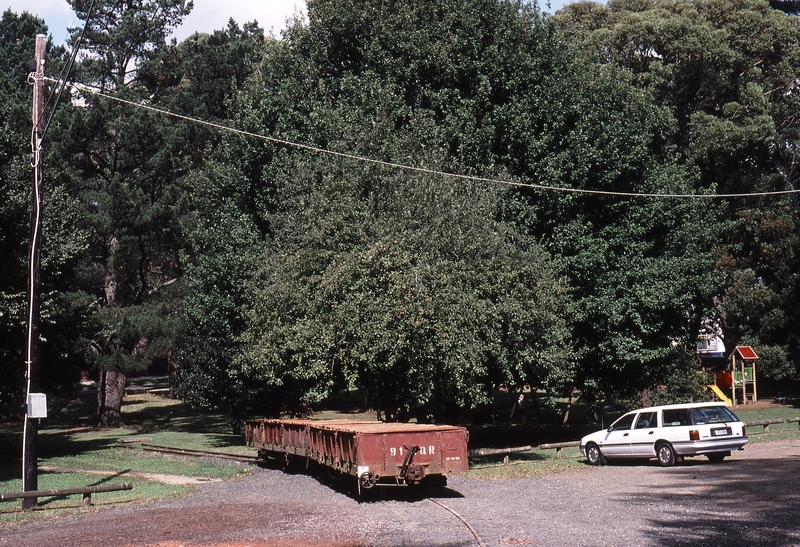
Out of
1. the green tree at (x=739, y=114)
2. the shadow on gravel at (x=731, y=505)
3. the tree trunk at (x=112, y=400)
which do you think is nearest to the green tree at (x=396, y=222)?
the shadow on gravel at (x=731, y=505)

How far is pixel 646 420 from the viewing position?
22375 millimetres

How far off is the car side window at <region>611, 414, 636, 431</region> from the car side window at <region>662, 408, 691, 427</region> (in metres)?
1.08

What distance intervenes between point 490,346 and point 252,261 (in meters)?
9.05

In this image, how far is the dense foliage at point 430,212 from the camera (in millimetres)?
21719

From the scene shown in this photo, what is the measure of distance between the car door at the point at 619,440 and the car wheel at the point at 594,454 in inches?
9.3

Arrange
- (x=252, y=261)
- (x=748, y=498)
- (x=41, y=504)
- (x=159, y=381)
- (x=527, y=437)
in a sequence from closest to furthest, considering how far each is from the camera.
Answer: (x=748, y=498) < (x=41, y=504) < (x=252, y=261) < (x=527, y=437) < (x=159, y=381)

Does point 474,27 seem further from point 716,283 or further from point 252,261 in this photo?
point 716,283

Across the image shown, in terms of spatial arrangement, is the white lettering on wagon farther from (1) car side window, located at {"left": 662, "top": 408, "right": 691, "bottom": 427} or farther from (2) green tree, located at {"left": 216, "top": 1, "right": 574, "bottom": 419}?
(1) car side window, located at {"left": 662, "top": 408, "right": 691, "bottom": 427}

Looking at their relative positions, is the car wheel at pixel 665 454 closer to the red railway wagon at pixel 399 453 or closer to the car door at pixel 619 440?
the car door at pixel 619 440

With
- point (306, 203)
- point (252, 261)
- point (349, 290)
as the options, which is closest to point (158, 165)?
point (252, 261)

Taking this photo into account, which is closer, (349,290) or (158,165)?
(349,290)

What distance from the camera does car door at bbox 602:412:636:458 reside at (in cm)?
2256

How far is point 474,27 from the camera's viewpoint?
2809cm

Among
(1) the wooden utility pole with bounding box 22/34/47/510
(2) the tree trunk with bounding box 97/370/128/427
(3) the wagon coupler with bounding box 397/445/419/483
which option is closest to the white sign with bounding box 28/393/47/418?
(1) the wooden utility pole with bounding box 22/34/47/510
